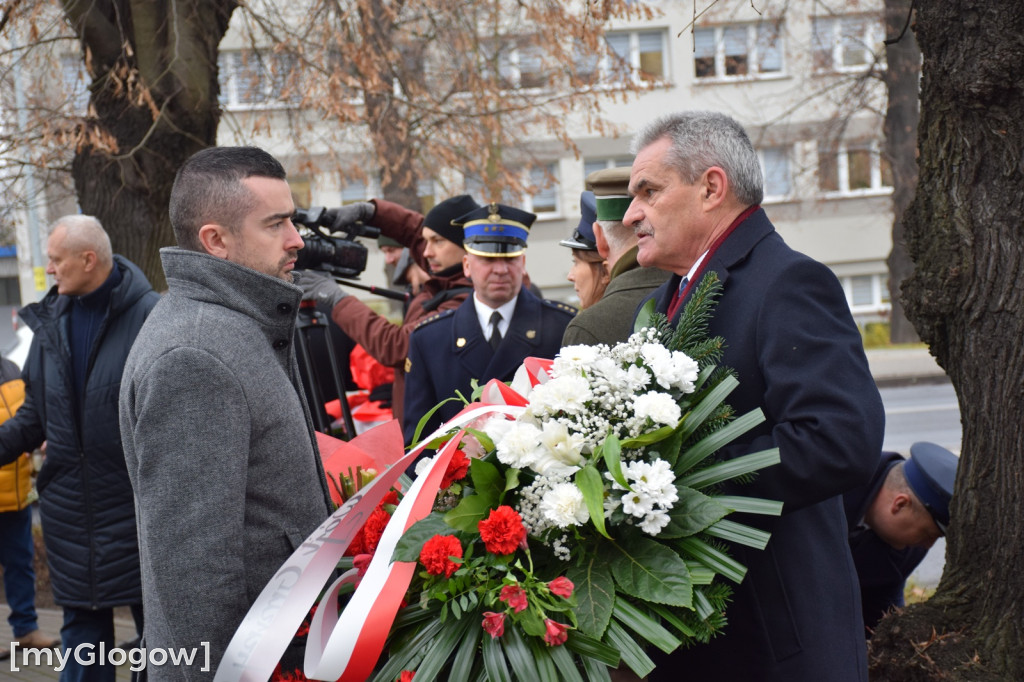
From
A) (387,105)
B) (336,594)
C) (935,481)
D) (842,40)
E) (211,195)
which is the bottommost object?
(935,481)

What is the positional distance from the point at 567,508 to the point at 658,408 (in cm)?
26

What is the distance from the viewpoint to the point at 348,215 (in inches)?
192

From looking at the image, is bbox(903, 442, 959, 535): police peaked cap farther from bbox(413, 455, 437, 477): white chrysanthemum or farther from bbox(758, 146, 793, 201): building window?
bbox(758, 146, 793, 201): building window

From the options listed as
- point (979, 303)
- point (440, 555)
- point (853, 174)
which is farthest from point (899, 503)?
point (853, 174)

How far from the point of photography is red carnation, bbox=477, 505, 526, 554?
6.48 ft

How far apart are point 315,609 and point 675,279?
1.19 metres

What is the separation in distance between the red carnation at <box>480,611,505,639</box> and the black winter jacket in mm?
3077

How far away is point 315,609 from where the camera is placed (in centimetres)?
233

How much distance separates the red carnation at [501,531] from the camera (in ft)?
6.48

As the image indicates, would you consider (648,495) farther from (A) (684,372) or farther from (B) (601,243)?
(B) (601,243)

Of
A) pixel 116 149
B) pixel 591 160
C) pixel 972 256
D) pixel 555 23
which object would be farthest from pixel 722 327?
pixel 591 160

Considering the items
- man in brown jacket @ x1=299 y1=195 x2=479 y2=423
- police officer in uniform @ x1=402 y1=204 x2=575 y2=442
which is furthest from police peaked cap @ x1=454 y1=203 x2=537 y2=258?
man in brown jacket @ x1=299 y1=195 x2=479 y2=423

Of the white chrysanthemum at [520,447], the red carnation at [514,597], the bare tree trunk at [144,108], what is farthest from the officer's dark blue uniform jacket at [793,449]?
the bare tree trunk at [144,108]

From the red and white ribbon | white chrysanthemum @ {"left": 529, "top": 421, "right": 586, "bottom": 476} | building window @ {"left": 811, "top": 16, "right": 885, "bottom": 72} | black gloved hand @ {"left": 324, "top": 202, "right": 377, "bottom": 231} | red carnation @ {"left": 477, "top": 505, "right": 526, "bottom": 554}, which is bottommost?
the red and white ribbon
